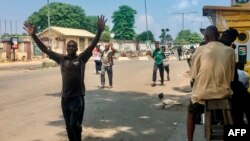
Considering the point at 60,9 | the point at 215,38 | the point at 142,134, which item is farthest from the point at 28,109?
the point at 60,9

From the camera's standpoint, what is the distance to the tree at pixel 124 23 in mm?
98312

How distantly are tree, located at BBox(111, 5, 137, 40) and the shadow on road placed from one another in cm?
8464

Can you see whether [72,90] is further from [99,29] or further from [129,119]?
[129,119]

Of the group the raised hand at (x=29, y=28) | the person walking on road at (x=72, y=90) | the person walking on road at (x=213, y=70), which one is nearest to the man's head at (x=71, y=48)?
the person walking on road at (x=72, y=90)

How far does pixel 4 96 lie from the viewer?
13.9 metres

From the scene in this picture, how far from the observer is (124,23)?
10019 centimetres

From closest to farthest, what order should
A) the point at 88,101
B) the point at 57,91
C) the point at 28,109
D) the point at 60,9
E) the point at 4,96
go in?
the point at 28,109
the point at 88,101
the point at 4,96
the point at 57,91
the point at 60,9

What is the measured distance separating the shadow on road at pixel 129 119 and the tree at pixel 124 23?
84.6 m

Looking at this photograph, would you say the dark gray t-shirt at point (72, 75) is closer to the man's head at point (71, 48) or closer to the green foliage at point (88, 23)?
the man's head at point (71, 48)

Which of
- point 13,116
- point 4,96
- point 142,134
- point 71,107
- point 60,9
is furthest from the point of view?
point 60,9

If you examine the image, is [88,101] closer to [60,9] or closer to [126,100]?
[126,100]

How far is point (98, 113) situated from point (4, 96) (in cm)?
488

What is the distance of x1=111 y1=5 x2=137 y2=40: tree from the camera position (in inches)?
3871

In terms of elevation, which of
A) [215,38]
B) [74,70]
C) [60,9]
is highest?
[60,9]
